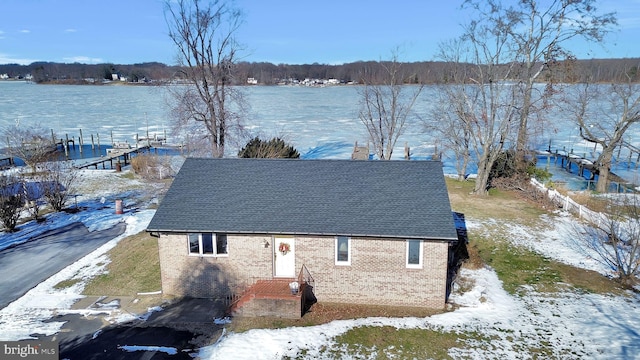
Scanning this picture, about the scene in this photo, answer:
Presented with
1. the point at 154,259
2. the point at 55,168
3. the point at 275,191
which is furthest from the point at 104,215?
the point at 275,191

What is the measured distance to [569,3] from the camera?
30797mm

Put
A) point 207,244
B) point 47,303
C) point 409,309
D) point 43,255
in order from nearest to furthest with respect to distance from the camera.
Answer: point 409,309
point 207,244
point 47,303
point 43,255

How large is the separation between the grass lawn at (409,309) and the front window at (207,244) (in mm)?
2920

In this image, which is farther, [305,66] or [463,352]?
[305,66]

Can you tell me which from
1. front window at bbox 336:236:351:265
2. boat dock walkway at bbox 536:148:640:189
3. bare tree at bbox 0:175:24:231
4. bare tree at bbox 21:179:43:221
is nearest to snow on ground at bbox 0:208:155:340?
bare tree at bbox 0:175:24:231

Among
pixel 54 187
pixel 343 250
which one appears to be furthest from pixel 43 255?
pixel 343 250

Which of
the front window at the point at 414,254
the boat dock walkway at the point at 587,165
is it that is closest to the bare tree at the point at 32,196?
the front window at the point at 414,254

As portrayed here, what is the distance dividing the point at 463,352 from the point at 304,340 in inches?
198

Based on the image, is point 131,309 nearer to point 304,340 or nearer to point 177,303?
point 177,303

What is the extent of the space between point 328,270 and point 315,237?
1.39 m

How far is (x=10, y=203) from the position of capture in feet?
86.7

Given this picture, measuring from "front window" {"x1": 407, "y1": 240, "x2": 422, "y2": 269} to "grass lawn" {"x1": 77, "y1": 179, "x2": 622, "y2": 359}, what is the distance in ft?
5.57

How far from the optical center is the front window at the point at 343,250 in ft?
52.9

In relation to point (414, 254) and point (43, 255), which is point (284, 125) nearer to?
point (43, 255)
